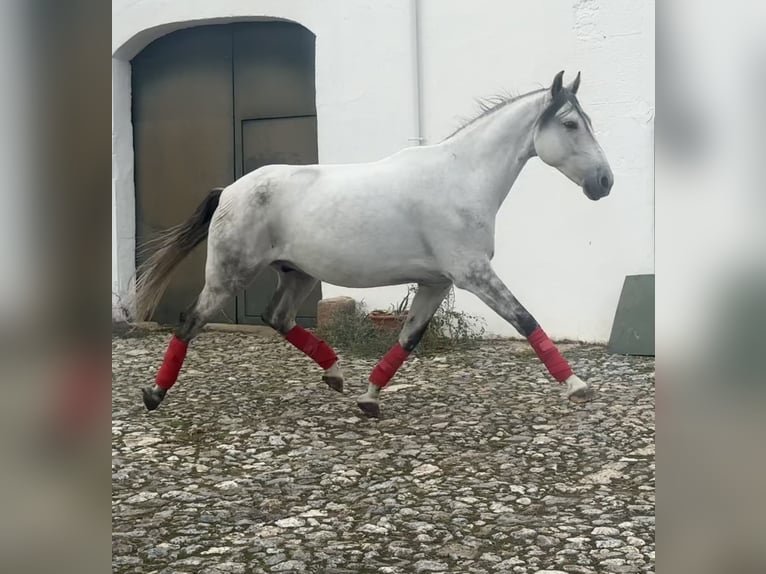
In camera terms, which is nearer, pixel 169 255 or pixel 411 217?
pixel 411 217

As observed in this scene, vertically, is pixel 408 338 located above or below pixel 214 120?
below

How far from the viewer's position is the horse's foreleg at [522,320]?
9.93ft

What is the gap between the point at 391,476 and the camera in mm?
2730

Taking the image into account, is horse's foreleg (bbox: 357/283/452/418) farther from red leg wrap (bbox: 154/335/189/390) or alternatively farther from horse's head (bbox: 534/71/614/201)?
red leg wrap (bbox: 154/335/189/390)

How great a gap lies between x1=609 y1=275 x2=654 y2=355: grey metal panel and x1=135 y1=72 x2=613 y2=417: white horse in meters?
2.19

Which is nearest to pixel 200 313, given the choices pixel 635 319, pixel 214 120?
pixel 635 319

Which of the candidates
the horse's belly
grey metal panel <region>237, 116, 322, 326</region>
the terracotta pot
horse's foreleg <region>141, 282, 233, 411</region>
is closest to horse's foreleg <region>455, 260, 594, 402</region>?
the horse's belly

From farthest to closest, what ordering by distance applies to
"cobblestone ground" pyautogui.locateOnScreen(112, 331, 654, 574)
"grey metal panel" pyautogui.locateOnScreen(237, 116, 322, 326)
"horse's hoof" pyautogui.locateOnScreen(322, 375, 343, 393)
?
1. "grey metal panel" pyautogui.locateOnScreen(237, 116, 322, 326)
2. "horse's hoof" pyautogui.locateOnScreen(322, 375, 343, 393)
3. "cobblestone ground" pyautogui.locateOnScreen(112, 331, 654, 574)

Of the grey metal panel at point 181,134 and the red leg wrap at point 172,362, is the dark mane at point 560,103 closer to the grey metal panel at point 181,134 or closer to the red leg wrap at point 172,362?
the red leg wrap at point 172,362

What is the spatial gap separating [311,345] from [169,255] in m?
0.85

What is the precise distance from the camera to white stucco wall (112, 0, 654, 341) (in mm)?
5387

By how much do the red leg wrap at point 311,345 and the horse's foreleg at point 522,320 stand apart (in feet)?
3.30

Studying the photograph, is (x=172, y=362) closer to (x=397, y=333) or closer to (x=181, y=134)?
(x=397, y=333)

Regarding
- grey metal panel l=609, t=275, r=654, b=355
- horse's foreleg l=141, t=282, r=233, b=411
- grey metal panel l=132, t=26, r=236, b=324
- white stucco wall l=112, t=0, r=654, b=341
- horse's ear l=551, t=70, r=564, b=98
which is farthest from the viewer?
grey metal panel l=132, t=26, r=236, b=324
